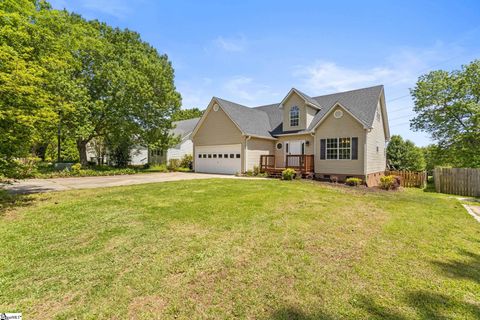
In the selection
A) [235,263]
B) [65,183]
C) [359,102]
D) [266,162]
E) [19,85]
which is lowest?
[235,263]

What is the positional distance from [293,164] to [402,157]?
40.0 feet

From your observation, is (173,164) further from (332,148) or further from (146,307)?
(146,307)

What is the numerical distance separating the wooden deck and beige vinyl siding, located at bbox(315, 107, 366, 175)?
532 mm

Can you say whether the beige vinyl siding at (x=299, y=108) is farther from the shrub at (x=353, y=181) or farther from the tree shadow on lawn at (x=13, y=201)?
the tree shadow on lawn at (x=13, y=201)

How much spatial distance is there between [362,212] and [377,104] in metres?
11.8

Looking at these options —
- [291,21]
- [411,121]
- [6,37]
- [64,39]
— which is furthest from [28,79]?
[411,121]

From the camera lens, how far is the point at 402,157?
21.7 meters

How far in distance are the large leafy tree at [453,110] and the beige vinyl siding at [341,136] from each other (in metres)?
9.79

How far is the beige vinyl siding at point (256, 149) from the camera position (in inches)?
717

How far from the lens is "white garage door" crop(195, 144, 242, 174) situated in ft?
61.7

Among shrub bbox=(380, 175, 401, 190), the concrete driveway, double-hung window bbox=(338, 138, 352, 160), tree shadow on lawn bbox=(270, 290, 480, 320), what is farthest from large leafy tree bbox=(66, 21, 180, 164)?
tree shadow on lawn bbox=(270, 290, 480, 320)

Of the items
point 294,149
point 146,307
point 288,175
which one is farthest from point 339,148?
point 146,307

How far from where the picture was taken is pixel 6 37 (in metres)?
7.62

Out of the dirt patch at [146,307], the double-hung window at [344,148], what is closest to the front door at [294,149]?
the double-hung window at [344,148]
